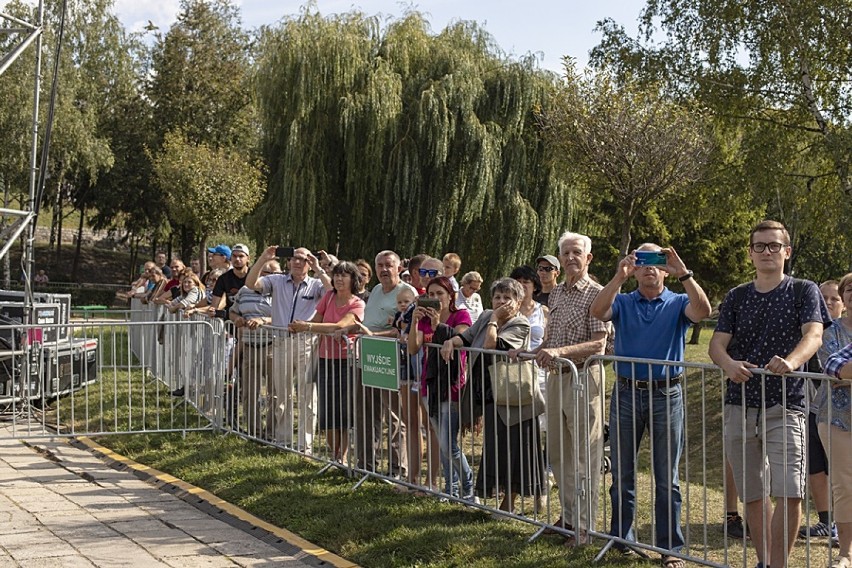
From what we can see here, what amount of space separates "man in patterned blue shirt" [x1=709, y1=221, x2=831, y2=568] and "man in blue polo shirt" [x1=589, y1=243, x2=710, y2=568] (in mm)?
452

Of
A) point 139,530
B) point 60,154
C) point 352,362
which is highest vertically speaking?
point 60,154

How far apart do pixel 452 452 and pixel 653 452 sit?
1.76 m

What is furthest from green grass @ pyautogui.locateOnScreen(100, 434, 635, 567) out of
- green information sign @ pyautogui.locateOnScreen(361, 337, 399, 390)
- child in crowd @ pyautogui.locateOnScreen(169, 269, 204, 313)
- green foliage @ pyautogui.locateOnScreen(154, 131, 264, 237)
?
green foliage @ pyautogui.locateOnScreen(154, 131, 264, 237)

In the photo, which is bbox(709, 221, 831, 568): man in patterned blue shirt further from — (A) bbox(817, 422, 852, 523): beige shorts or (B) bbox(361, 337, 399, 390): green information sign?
(B) bbox(361, 337, 399, 390): green information sign

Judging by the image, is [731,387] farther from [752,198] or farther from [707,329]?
[707,329]

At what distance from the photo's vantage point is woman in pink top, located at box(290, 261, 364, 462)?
9.00 meters

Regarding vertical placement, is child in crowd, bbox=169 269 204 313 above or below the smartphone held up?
below

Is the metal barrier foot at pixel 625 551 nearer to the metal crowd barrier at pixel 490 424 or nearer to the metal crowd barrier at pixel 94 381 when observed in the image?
the metal crowd barrier at pixel 490 424

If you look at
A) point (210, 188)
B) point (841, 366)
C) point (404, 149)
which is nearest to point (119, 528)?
point (841, 366)

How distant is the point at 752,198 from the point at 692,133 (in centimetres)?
225

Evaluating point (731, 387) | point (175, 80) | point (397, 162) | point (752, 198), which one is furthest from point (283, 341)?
point (175, 80)

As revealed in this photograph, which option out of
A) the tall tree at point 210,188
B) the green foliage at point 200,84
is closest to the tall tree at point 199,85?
the green foliage at point 200,84

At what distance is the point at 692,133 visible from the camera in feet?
63.1

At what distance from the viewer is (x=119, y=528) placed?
24.3ft
